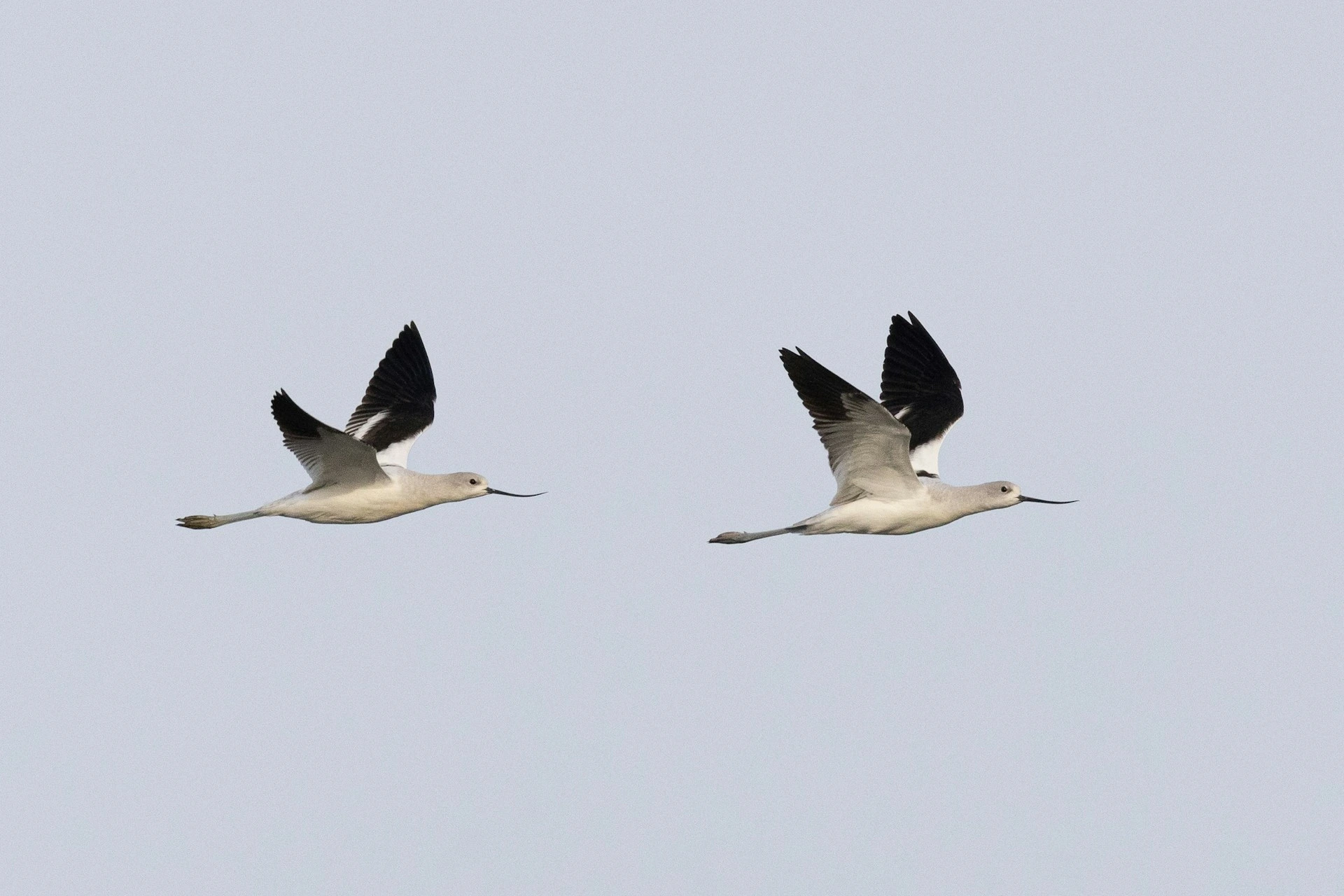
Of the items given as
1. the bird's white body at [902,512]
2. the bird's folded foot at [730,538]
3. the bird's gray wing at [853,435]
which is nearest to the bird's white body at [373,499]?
the bird's folded foot at [730,538]

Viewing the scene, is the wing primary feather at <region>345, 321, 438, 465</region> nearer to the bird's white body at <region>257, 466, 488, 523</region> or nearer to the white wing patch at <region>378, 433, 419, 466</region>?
the white wing patch at <region>378, 433, 419, 466</region>

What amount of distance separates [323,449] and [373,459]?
1.62 feet

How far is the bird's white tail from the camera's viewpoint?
20.0 meters

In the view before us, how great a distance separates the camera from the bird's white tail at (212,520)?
65.5ft

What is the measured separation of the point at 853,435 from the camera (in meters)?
18.3

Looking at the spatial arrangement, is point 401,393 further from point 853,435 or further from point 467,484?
point 853,435

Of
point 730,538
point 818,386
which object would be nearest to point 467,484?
point 730,538

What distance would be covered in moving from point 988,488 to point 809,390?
7.35 feet

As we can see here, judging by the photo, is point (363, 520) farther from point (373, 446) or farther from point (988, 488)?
point (988, 488)

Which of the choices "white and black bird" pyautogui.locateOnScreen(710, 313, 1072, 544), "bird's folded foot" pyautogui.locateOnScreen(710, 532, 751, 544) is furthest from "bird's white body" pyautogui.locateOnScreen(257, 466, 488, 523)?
"white and black bird" pyautogui.locateOnScreen(710, 313, 1072, 544)

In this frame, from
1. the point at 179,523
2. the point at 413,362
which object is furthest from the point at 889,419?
the point at 179,523

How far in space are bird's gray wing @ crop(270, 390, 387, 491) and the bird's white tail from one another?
914mm

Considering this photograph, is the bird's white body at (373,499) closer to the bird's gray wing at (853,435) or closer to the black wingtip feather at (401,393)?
the black wingtip feather at (401,393)

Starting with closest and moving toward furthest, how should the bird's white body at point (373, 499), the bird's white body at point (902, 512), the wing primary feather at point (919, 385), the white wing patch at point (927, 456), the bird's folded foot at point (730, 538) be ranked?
the bird's white body at point (902, 512) < the bird's white body at point (373, 499) < the bird's folded foot at point (730, 538) < the white wing patch at point (927, 456) < the wing primary feather at point (919, 385)
